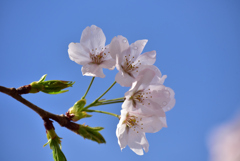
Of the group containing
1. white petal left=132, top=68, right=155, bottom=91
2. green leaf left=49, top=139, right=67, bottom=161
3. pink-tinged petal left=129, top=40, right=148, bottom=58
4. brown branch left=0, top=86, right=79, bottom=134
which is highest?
pink-tinged petal left=129, top=40, right=148, bottom=58

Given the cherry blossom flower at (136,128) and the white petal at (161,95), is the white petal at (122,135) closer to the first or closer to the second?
the cherry blossom flower at (136,128)

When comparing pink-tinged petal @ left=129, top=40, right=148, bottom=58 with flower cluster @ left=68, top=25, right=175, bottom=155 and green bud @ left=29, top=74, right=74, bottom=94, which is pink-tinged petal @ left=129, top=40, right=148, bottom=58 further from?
green bud @ left=29, top=74, right=74, bottom=94

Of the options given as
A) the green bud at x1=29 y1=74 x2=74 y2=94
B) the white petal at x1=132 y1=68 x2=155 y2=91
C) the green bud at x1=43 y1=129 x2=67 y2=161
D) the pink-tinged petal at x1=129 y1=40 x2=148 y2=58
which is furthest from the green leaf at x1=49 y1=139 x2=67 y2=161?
the pink-tinged petal at x1=129 y1=40 x2=148 y2=58

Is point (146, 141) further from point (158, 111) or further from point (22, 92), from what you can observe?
point (22, 92)

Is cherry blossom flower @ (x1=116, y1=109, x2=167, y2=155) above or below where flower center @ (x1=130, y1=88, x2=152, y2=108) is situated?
below

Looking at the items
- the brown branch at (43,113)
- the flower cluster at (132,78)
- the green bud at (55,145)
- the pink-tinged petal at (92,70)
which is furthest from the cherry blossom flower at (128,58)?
the green bud at (55,145)

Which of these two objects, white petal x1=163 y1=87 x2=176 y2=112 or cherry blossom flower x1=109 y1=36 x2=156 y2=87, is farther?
white petal x1=163 y1=87 x2=176 y2=112

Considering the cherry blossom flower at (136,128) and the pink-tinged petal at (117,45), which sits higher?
the pink-tinged petal at (117,45)
